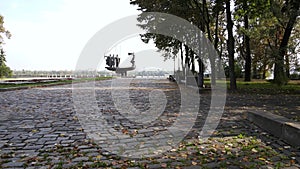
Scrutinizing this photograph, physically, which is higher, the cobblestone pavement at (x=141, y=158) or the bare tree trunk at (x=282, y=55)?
the bare tree trunk at (x=282, y=55)

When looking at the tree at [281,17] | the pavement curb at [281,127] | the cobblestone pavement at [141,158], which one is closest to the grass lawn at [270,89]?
the tree at [281,17]

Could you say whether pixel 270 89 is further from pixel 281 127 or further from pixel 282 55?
pixel 281 127

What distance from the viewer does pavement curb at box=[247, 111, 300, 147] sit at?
178 inches

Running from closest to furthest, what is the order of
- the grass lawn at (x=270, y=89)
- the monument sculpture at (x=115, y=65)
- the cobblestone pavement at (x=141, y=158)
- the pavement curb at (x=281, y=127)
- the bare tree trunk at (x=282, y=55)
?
the cobblestone pavement at (x=141, y=158), the pavement curb at (x=281, y=127), the bare tree trunk at (x=282, y=55), the grass lawn at (x=270, y=89), the monument sculpture at (x=115, y=65)

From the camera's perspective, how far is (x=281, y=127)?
16.4 feet

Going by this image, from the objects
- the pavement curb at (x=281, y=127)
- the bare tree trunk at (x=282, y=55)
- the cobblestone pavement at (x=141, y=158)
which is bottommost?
the cobblestone pavement at (x=141, y=158)

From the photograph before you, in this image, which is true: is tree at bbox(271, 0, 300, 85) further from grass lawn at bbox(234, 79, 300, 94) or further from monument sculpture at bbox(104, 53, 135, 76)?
monument sculpture at bbox(104, 53, 135, 76)

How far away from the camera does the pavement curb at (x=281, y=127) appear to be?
451 centimetres

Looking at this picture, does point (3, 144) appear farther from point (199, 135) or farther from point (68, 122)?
point (199, 135)

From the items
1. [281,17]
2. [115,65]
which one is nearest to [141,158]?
[281,17]

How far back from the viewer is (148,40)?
23391mm

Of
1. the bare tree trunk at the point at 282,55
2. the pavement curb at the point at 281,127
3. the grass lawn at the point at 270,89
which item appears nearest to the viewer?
the pavement curb at the point at 281,127

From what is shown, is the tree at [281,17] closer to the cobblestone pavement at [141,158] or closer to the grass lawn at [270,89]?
the grass lawn at [270,89]

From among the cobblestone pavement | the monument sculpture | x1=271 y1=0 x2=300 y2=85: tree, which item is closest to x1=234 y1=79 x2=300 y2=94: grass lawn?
x1=271 y1=0 x2=300 y2=85: tree
